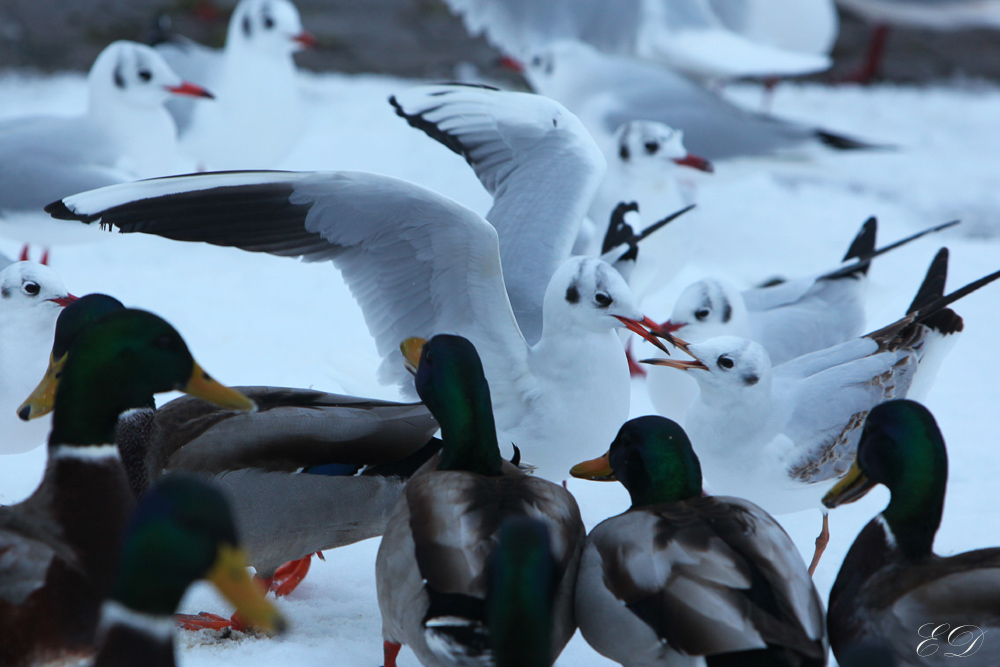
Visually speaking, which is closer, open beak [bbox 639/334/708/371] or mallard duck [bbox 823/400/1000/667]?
mallard duck [bbox 823/400/1000/667]

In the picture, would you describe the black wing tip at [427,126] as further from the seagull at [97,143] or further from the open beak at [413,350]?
the seagull at [97,143]

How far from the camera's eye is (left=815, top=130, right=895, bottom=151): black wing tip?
5066mm

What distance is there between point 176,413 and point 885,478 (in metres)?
1.60

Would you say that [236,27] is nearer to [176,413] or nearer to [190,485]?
[176,413]

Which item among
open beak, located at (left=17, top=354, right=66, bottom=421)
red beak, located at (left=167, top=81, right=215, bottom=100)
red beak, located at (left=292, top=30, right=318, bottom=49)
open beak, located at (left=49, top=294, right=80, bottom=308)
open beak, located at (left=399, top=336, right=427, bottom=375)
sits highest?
red beak, located at (left=292, top=30, right=318, bottom=49)

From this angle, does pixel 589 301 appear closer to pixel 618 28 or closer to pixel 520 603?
pixel 520 603

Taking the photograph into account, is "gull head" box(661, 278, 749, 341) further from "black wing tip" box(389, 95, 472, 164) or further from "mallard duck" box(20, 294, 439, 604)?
"mallard duck" box(20, 294, 439, 604)

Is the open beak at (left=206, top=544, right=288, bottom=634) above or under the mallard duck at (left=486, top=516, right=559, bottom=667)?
above

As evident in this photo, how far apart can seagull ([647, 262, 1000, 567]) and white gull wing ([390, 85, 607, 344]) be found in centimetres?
59

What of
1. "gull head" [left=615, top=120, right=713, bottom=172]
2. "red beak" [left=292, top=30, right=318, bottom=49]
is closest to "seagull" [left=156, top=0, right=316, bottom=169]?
"red beak" [left=292, top=30, right=318, bottom=49]

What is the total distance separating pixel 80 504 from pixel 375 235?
1.07 meters

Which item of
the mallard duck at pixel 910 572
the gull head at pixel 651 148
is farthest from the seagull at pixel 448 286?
the gull head at pixel 651 148

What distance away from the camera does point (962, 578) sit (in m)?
2.04

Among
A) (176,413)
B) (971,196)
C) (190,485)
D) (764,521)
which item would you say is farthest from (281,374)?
(971,196)
